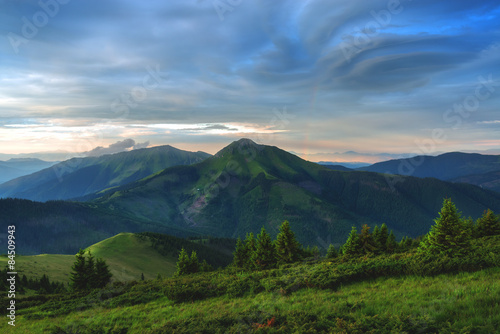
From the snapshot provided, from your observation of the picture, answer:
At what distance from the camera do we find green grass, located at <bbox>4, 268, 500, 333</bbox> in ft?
42.1

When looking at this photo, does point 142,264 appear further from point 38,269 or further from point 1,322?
point 1,322

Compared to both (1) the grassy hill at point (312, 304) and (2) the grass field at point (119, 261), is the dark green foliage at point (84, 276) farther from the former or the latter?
(2) the grass field at point (119, 261)

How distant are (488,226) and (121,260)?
159 metres

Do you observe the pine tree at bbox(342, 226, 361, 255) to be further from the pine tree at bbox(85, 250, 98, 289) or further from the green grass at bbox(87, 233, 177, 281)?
the green grass at bbox(87, 233, 177, 281)

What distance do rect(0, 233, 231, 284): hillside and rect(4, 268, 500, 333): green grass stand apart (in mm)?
73454

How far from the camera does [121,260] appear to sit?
14525 centimetres

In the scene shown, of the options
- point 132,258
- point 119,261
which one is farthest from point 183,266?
point 132,258

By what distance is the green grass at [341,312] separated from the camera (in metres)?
12.8

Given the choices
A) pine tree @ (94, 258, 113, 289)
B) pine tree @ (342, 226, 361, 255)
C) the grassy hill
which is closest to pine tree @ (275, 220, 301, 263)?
pine tree @ (342, 226, 361, 255)

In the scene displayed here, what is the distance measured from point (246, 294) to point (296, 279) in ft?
16.9

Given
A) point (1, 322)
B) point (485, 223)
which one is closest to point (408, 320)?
point (1, 322)

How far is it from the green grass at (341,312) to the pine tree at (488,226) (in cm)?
3924

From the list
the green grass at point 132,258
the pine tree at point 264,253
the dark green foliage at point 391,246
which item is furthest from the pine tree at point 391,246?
the green grass at point 132,258

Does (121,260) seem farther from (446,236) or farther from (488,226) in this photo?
(488,226)
